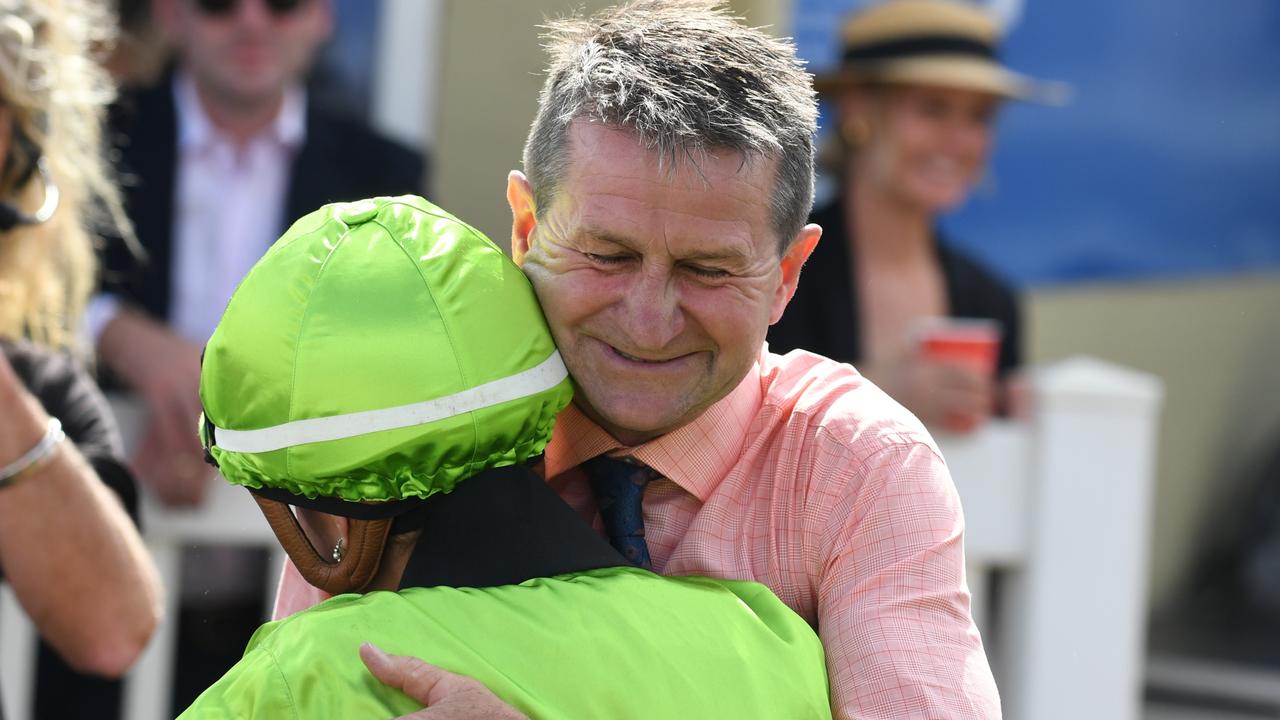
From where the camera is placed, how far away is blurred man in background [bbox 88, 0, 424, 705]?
3.64m

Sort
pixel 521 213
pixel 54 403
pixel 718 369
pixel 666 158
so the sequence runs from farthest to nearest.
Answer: pixel 54 403
pixel 521 213
pixel 718 369
pixel 666 158

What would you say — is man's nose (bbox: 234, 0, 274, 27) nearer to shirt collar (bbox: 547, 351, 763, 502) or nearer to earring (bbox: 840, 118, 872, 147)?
earring (bbox: 840, 118, 872, 147)

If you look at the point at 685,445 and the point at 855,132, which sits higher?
the point at 685,445

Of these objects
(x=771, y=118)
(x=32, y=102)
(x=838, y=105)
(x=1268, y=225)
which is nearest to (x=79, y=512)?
(x=32, y=102)

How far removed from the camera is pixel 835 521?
1.64 meters

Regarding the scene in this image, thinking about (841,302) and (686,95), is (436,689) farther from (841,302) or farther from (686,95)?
(841,302)

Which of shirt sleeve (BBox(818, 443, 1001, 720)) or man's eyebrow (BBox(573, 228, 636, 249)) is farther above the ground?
man's eyebrow (BBox(573, 228, 636, 249))

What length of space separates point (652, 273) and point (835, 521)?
0.33m

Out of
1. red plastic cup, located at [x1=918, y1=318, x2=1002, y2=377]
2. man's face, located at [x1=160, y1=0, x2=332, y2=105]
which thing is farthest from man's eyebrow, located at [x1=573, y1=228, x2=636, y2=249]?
man's face, located at [x1=160, y1=0, x2=332, y2=105]

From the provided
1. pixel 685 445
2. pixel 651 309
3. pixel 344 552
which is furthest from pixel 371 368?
pixel 685 445

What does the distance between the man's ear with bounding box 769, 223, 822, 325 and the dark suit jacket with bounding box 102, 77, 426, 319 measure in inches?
86.8

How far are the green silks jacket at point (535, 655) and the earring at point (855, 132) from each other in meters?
3.07

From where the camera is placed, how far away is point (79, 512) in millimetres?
2471

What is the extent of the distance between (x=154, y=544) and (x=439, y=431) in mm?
2119
